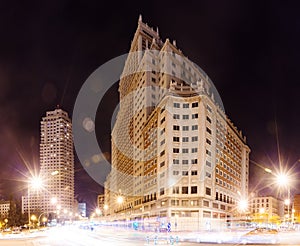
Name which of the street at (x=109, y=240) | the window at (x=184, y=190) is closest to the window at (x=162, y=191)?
the window at (x=184, y=190)

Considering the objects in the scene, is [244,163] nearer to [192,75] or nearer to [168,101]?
[192,75]

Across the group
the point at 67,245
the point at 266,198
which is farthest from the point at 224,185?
the point at 266,198

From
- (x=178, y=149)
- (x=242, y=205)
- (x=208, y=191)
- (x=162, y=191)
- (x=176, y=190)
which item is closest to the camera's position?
(x=176, y=190)

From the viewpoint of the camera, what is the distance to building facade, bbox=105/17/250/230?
67.9 meters

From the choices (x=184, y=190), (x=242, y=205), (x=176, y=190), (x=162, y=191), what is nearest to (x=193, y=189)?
(x=184, y=190)

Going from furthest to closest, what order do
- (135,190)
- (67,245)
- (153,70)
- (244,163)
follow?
(244,163)
(135,190)
(153,70)
(67,245)

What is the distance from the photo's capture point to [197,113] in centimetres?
7088

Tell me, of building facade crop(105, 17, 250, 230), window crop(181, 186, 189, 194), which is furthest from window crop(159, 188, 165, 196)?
window crop(181, 186, 189, 194)

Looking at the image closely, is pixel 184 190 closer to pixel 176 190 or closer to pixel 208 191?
pixel 176 190

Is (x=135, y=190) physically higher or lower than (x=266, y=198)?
higher

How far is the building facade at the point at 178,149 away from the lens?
223 feet

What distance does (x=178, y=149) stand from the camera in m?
69.9

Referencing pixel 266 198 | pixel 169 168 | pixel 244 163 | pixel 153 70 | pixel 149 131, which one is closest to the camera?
pixel 169 168

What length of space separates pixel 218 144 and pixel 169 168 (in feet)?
56.2
